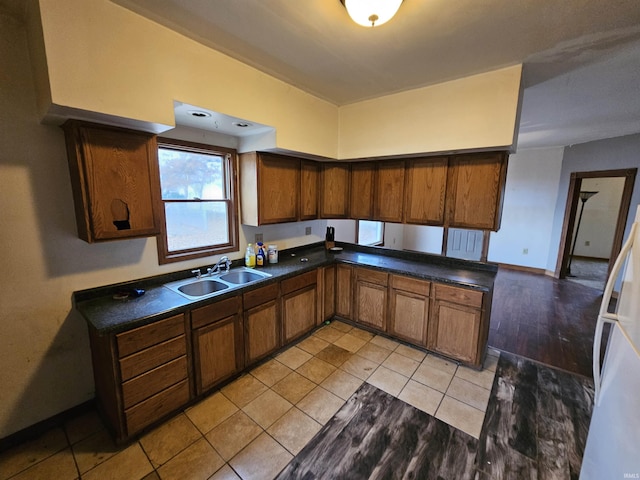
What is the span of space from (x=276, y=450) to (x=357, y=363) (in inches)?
43.1

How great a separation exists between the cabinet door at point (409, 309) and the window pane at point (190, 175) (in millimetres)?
2070

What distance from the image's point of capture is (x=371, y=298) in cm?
Answer: 306

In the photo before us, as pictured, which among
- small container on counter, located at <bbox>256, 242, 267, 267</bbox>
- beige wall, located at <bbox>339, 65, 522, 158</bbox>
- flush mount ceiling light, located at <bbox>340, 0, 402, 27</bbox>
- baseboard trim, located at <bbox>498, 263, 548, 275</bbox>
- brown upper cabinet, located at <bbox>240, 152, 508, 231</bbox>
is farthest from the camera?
baseboard trim, located at <bbox>498, 263, 548, 275</bbox>

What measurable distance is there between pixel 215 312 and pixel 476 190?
256cm

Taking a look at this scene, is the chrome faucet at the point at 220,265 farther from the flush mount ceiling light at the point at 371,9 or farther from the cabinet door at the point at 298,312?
the flush mount ceiling light at the point at 371,9

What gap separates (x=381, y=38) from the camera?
1763mm

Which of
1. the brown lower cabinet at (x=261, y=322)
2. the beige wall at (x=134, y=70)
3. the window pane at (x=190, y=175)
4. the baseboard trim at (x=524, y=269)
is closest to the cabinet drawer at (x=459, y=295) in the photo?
the brown lower cabinet at (x=261, y=322)

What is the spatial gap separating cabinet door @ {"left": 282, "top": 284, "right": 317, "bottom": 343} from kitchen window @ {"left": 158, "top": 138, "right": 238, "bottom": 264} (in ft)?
2.71

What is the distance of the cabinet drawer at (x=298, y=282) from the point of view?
266 centimetres

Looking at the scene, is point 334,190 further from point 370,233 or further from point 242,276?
point 370,233

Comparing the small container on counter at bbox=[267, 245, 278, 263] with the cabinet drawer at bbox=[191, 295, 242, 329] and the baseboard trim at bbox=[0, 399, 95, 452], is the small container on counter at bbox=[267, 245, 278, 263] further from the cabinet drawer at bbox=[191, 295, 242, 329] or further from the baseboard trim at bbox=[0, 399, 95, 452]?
the baseboard trim at bbox=[0, 399, 95, 452]

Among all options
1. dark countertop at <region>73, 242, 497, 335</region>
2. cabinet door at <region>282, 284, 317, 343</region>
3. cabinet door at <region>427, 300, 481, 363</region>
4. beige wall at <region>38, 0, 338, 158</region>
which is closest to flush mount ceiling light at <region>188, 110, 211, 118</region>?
beige wall at <region>38, 0, 338, 158</region>

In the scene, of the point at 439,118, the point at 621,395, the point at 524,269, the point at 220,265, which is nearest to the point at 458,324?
the point at 621,395

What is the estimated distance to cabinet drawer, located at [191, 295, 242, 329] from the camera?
6.44ft
